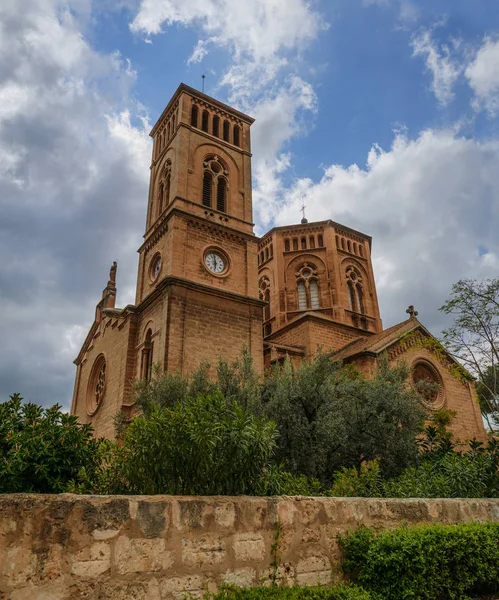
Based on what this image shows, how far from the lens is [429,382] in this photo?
22656 mm

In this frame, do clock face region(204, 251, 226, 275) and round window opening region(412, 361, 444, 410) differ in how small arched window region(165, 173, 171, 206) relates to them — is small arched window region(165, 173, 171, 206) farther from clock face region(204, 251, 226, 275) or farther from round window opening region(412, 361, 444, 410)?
round window opening region(412, 361, 444, 410)

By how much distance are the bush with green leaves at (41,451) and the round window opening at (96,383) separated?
1469cm

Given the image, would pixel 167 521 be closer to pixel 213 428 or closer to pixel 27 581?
pixel 27 581

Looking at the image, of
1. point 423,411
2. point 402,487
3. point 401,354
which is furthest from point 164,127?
point 402,487

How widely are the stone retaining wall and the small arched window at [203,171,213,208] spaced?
1978 cm

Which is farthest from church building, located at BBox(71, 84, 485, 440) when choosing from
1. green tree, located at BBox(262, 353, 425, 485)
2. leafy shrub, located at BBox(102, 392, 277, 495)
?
leafy shrub, located at BBox(102, 392, 277, 495)

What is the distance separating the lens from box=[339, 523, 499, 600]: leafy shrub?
15.0 ft

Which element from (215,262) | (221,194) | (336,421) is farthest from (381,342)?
(221,194)

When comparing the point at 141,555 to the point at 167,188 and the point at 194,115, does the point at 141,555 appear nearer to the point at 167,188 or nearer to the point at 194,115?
the point at 167,188

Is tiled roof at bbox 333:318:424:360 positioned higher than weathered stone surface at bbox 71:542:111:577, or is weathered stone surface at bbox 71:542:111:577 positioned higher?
tiled roof at bbox 333:318:424:360

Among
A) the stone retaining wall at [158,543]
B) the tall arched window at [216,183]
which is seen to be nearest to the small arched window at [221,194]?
the tall arched window at [216,183]

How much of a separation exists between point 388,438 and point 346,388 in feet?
6.52

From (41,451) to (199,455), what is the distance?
3251 mm

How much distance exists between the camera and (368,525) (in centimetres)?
520
